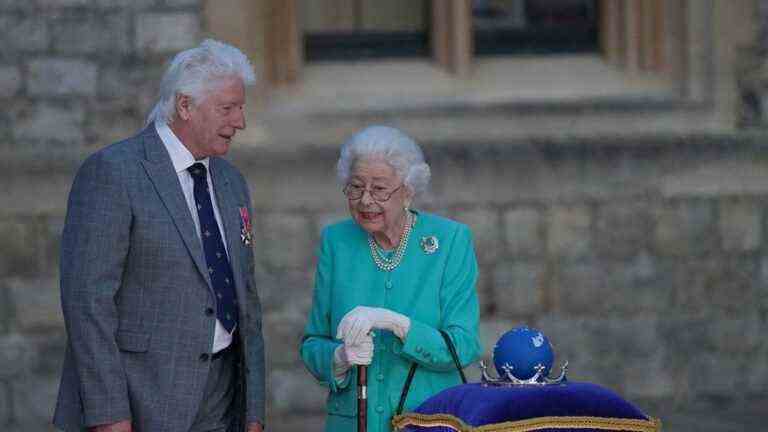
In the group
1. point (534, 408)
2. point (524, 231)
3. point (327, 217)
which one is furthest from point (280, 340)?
point (534, 408)

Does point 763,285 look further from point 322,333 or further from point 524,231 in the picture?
point 322,333

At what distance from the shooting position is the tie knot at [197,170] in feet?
14.1

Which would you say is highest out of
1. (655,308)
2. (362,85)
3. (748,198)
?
(362,85)

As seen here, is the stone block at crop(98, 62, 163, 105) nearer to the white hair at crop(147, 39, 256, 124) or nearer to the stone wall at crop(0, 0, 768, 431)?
the stone wall at crop(0, 0, 768, 431)

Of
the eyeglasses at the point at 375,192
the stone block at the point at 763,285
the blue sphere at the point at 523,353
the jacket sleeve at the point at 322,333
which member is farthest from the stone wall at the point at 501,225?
the blue sphere at the point at 523,353

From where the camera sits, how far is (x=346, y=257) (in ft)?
14.8

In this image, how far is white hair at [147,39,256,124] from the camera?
4.23 metres

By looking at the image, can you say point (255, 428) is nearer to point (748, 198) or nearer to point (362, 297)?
point (362, 297)

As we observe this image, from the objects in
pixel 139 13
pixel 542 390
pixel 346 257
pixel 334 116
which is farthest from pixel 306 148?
pixel 542 390

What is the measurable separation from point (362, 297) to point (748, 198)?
12.9ft

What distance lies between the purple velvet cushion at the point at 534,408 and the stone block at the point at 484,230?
3639 mm

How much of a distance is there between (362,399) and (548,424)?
636mm

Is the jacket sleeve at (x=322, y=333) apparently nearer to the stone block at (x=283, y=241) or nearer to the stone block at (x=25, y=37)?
the stone block at (x=283, y=241)

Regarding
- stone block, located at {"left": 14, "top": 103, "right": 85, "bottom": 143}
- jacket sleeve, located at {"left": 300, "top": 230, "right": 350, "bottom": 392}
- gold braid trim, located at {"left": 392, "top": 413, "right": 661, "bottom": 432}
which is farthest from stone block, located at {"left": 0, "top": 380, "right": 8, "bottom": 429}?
gold braid trim, located at {"left": 392, "top": 413, "right": 661, "bottom": 432}
